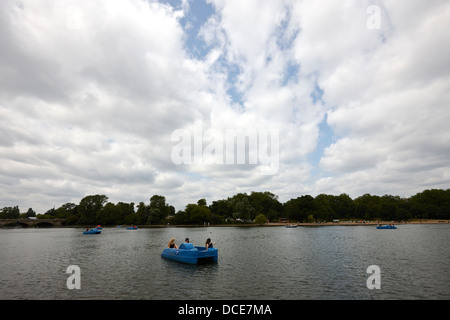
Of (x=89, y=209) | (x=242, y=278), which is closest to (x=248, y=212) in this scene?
(x=89, y=209)

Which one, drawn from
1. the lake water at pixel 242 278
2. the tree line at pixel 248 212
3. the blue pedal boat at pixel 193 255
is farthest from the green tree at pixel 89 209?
the blue pedal boat at pixel 193 255

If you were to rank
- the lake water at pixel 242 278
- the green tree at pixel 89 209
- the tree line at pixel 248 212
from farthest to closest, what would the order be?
the green tree at pixel 89 209 → the tree line at pixel 248 212 → the lake water at pixel 242 278

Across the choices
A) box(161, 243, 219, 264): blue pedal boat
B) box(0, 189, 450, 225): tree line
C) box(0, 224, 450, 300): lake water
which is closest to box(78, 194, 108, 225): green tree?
box(0, 189, 450, 225): tree line

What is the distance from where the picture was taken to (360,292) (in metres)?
19.4

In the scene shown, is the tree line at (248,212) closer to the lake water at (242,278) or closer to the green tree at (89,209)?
the green tree at (89,209)

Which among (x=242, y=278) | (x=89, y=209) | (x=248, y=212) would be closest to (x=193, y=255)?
(x=242, y=278)

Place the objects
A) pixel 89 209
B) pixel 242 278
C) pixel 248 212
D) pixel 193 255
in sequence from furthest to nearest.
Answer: pixel 89 209, pixel 248 212, pixel 193 255, pixel 242 278

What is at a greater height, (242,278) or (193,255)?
(193,255)

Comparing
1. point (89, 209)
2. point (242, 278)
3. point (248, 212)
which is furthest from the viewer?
point (89, 209)

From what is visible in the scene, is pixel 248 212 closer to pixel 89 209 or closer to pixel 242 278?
pixel 89 209

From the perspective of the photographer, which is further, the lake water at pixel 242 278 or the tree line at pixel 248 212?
the tree line at pixel 248 212

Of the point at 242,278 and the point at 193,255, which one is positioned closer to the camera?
the point at 242,278
